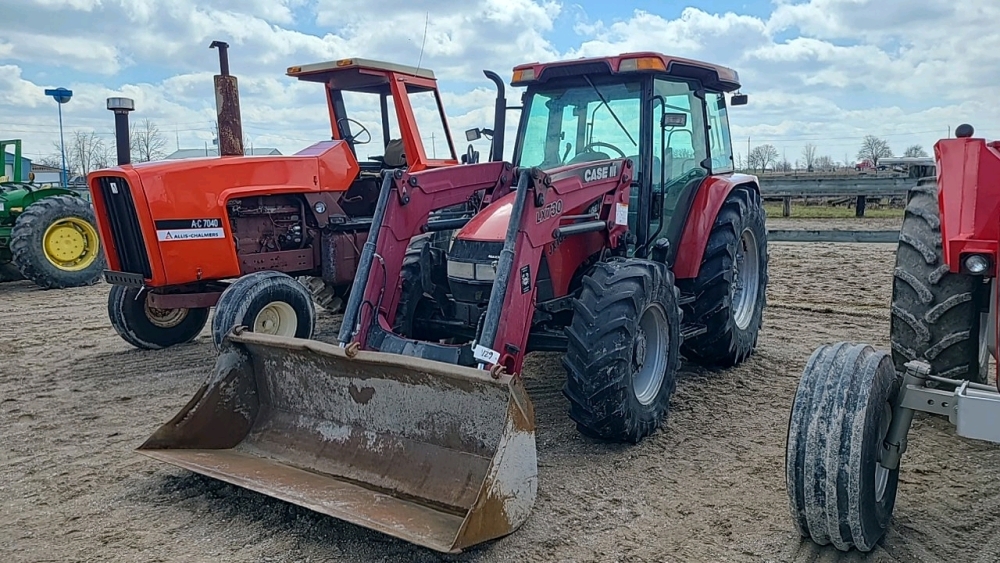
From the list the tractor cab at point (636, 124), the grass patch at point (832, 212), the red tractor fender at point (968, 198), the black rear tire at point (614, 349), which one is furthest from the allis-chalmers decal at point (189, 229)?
the grass patch at point (832, 212)

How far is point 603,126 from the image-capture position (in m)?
5.20

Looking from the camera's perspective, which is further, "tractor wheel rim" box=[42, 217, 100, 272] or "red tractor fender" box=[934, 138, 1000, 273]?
"tractor wheel rim" box=[42, 217, 100, 272]

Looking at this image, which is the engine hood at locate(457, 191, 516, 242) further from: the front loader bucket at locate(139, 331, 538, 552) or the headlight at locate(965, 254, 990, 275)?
the headlight at locate(965, 254, 990, 275)

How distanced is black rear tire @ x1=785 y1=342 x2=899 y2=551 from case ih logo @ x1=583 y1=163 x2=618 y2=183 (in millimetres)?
1920

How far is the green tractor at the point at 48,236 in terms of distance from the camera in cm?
983

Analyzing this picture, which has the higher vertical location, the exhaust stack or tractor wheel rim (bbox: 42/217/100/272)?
the exhaust stack

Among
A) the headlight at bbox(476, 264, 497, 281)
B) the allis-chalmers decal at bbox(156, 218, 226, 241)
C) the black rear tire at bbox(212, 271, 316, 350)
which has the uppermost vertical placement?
the allis-chalmers decal at bbox(156, 218, 226, 241)

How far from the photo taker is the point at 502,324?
3830 mm

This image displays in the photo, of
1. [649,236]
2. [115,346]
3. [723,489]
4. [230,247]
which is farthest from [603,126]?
[115,346]

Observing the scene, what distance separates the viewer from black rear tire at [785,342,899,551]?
2.68 meters

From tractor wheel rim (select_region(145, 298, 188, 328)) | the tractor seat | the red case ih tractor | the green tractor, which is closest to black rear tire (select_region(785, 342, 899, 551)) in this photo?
the red case ih tractor

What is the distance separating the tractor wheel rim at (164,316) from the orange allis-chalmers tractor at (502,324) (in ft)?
9.19

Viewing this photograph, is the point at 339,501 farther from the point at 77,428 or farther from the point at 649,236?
the point at 649,236

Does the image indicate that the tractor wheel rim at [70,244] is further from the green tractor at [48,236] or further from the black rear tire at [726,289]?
the black rear tire at [726,289]
